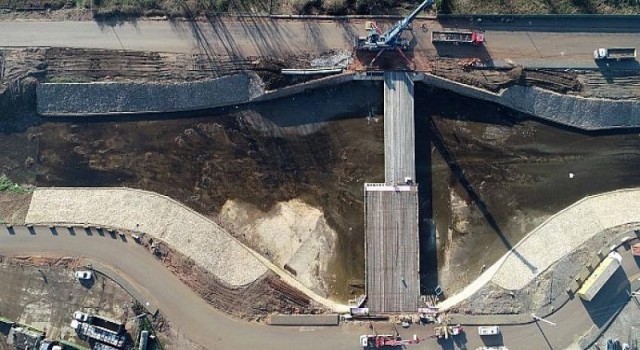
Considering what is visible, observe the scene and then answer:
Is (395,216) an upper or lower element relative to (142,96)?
lower

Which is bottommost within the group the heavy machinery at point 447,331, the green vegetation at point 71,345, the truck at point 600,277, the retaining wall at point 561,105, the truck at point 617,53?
the green vegetation at point 71,345

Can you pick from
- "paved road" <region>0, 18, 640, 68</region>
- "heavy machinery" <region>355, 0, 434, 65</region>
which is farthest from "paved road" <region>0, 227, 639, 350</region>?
"heavy machinery" <region>355, 0, 434, 65</region>

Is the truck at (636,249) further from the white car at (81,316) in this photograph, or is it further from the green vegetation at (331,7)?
the white car at (81,316)

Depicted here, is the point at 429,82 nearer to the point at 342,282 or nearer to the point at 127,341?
the point at 342,282

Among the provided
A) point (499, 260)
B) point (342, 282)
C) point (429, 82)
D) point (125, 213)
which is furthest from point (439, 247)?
point (125, 213)

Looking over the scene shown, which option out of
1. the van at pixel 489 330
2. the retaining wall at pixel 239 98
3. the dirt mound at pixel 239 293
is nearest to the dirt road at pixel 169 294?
the dirt mound at pixel 239 293

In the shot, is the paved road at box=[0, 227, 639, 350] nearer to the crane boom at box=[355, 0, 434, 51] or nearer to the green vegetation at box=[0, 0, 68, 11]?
the green vegetation at box=[0, 0, 68, 11]

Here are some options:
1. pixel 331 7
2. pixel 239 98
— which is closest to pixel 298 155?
pixel 239 98

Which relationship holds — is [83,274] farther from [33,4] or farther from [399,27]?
[399,27]
